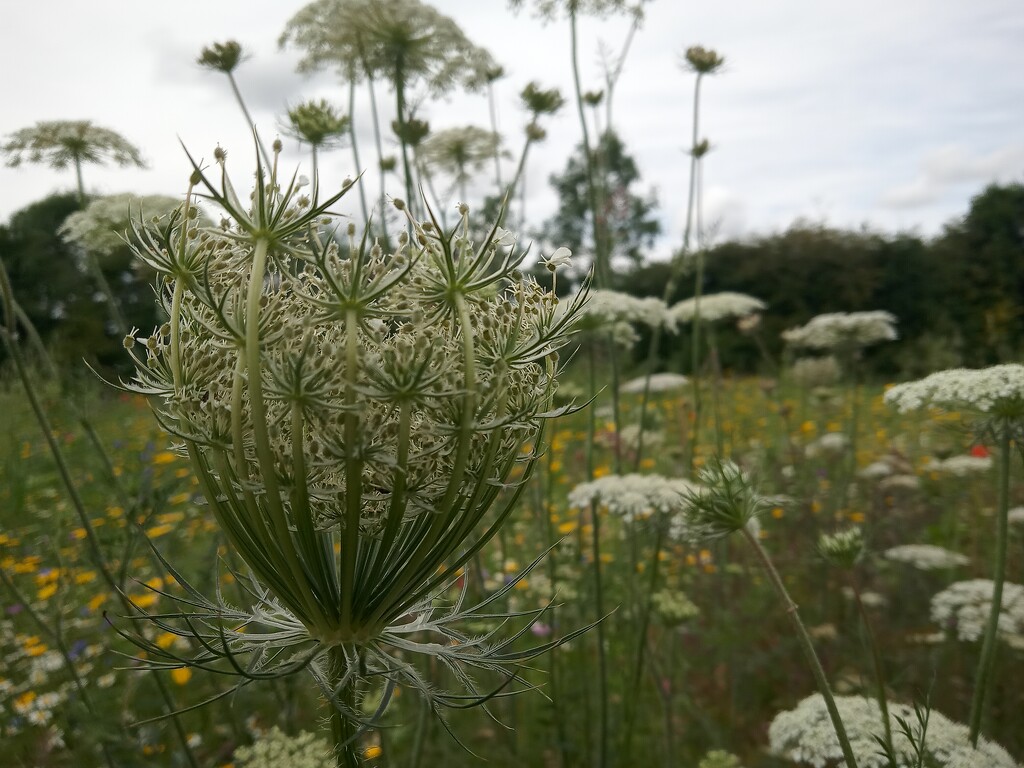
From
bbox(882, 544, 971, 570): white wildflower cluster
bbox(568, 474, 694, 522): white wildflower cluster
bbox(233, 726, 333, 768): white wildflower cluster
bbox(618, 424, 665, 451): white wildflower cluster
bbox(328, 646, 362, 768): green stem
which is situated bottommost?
bbox(882, 544, 971, 570): white wildflower cluster

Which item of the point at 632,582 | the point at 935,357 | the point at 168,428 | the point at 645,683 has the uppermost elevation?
the point at 168,428

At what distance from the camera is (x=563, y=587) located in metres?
4.19

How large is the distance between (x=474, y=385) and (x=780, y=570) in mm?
5584

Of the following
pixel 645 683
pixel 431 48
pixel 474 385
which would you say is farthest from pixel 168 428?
pixel 645 683

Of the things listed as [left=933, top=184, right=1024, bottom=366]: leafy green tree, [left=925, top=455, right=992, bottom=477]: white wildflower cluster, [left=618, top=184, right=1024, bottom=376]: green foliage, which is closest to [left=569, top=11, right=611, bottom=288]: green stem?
[left=925, top=455, right=992, bottom=477]: white wildflower cluster

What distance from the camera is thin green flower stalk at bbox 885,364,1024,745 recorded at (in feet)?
7.77

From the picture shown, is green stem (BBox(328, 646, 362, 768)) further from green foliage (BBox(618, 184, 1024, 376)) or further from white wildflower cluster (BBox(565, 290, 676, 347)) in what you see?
green foliage (BBox(618, 184, 1024, 376))

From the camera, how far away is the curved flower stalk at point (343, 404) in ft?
4.39

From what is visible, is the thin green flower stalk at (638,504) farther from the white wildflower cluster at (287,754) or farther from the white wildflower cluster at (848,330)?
the white wildflower cluster at (848,330)

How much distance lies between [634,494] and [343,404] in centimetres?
256

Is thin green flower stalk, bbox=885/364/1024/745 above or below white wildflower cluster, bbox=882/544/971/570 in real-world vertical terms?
above

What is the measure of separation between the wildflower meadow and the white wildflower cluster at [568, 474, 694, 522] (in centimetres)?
4

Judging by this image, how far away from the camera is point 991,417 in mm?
2676

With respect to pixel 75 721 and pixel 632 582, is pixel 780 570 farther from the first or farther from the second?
pixel 75 721
